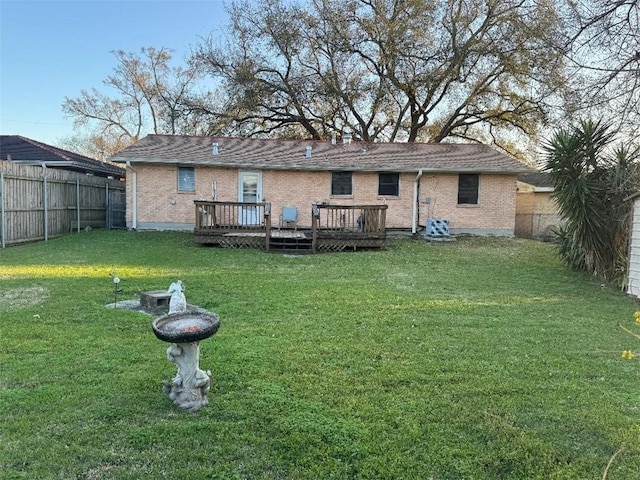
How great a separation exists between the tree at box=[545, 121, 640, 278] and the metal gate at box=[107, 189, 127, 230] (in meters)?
16.1

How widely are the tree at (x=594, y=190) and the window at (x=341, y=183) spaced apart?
7.71 meters

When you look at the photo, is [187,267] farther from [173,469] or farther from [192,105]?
[192,105]

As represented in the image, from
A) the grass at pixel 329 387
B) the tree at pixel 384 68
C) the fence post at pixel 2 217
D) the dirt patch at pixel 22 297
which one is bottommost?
the grass at pixel 329 387

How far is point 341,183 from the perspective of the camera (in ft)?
54.5

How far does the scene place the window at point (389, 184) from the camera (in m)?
16.8

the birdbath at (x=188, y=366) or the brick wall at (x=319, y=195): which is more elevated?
the brick wall at (x=319, y=195)

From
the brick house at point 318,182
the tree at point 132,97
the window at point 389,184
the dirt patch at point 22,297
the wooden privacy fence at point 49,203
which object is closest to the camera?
the dirt patch at point 22,297

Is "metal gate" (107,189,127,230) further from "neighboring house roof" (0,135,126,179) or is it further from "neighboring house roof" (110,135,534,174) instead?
"neighboring house roof" (110,135,534,174)

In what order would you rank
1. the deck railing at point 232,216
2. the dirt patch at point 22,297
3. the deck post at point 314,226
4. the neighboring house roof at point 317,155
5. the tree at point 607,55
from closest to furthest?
the dirt patch at point 22,297, the tree at point 607,55, the deck post at point 314,226, the deck railing at point 232,216, the neighboring house roof at point 317,155

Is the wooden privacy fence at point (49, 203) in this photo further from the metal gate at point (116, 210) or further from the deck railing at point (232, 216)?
the deck railing at point (232, 216)

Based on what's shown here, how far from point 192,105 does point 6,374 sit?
22.5m

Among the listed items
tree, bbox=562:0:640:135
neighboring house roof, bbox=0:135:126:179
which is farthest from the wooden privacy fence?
tree, bbox=562:0:640:135

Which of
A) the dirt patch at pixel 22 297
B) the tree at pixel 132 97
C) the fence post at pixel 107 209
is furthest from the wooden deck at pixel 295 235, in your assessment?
the tree at pixel 132 97

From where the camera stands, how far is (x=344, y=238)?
43.1ft
